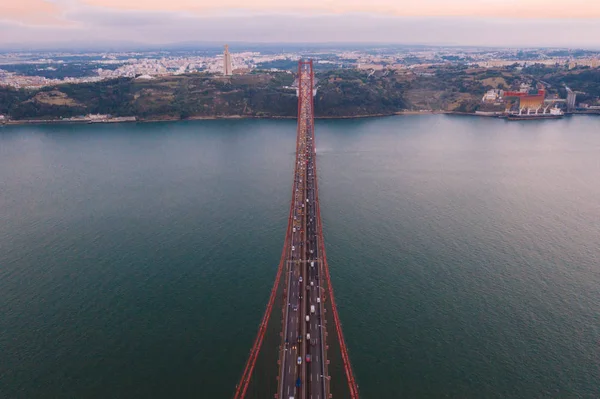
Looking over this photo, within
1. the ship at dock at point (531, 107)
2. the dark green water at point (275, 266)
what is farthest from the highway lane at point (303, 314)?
the ship at dock at point (531, 107)

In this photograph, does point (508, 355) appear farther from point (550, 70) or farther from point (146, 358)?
point (550, 70)

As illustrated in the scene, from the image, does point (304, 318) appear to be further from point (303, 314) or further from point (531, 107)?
point (531, 107)

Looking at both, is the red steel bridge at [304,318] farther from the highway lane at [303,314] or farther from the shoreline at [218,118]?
the shoreline at [218,118]

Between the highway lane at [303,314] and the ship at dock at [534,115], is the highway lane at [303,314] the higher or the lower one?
the lower one

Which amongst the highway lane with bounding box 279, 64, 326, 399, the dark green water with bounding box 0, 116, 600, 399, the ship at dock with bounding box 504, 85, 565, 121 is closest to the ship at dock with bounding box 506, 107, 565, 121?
the ship at dock with bounding box 504, 85, 565, 121

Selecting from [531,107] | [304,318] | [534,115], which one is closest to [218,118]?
[534,115]

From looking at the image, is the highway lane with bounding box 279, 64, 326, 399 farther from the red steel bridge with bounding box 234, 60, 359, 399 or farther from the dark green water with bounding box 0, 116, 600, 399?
the dark green water with bounding box 0, 116, 600, 399

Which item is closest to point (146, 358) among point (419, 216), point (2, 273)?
point (2, 273)
